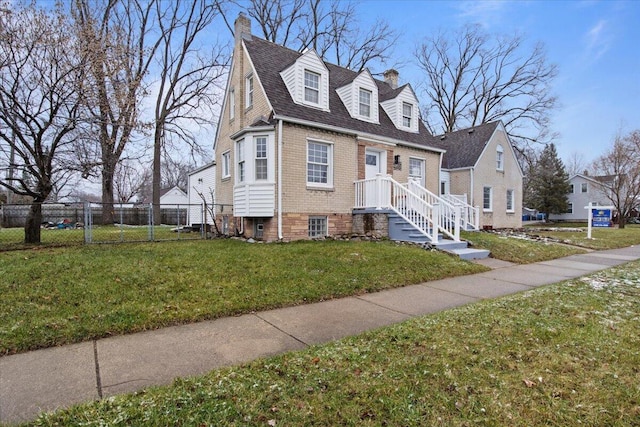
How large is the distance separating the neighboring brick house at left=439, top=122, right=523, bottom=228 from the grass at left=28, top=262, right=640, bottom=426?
15851 mm

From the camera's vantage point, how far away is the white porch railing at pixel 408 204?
10.4 metres

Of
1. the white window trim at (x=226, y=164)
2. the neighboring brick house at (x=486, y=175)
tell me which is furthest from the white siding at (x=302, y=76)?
the neighboring brick house at (x=486, y=175)

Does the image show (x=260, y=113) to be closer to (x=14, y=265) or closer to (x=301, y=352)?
(x=14, y=265)

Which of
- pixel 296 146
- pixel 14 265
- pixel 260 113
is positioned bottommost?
pixel 14 265

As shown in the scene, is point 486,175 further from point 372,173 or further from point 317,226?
point 317,226

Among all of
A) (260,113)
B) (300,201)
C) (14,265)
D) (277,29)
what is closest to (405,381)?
(14,265)

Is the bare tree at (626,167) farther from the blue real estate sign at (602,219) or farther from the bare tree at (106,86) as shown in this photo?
the bare tree at (106,86)

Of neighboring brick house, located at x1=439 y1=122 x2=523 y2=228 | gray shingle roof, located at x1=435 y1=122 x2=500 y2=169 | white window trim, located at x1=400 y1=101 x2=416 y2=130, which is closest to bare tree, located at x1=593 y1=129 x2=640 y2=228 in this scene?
neighboring brick house, located at x1=439 y1=122 x2=523 y2=228

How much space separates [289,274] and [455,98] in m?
33.8

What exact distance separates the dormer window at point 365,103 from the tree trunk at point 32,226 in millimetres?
11140

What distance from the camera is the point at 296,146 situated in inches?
436

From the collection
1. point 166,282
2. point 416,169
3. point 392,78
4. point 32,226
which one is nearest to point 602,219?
point 416,169

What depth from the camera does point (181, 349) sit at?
11.5 ft

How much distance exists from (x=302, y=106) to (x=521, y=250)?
858cm
